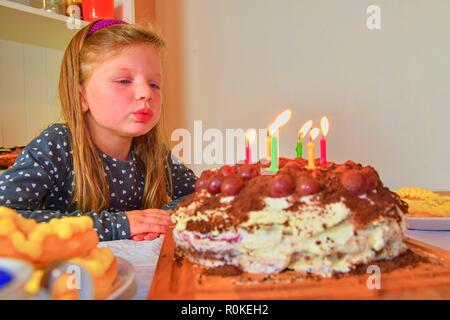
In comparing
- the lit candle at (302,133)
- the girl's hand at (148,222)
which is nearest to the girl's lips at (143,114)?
the girl's hand at (148,222)

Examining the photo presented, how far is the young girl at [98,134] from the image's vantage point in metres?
1.30

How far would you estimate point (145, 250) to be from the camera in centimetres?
95

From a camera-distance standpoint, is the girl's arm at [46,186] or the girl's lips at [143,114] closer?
the girl's arm at [46,186]

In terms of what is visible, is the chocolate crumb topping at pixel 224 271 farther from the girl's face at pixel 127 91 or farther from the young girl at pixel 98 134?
the girl's face at pixel 127 91

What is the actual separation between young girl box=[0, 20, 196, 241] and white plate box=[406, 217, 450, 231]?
672mm

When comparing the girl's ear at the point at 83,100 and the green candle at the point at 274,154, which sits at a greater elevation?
the girl's ear at the point at 83,100

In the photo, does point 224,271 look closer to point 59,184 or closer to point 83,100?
point 59,184

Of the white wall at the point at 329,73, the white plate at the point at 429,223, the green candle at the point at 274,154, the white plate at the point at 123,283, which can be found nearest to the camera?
the white plate at the point at 123,283

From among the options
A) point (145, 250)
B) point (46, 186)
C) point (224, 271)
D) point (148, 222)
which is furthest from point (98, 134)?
point (224, 271)

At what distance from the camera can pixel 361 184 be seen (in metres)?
0.75

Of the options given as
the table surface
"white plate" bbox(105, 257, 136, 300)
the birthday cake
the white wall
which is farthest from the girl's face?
the white wall

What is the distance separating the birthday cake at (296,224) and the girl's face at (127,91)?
2.34ft

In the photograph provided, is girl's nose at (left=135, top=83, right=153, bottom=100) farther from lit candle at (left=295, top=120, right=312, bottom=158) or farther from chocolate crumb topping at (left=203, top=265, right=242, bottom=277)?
chocolate crumb topping at (left=203, top=265, right=242, bottom=277)
